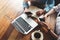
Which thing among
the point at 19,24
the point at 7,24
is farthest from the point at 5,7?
the point at 19,24

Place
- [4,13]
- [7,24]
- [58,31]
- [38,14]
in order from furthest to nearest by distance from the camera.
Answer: [4,13] < [7,24] < [38,14] < [58,31]

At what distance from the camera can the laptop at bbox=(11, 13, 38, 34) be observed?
126 centimetres

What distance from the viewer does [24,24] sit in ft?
4.24

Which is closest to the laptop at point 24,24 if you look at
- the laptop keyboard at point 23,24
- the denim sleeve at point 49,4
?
the laptop keyboard at point 23,24

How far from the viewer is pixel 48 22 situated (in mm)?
1169

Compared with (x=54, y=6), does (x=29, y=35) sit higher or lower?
lower

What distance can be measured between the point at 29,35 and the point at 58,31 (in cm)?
28

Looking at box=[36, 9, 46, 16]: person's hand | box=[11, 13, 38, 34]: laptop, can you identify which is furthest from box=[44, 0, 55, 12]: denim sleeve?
box=[11, 13, 38, 34]: laptop

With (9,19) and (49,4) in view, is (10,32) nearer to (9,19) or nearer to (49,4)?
(9,19)

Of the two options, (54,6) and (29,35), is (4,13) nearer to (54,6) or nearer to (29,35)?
(29,35)

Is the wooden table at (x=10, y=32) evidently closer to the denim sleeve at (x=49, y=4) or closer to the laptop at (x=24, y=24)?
the laptop at (x=24, y=24)

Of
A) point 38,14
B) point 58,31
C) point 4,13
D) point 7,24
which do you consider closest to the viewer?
point 58,31

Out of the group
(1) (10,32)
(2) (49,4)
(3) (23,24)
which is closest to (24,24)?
(3) (23,24)

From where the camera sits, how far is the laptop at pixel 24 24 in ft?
4.15
